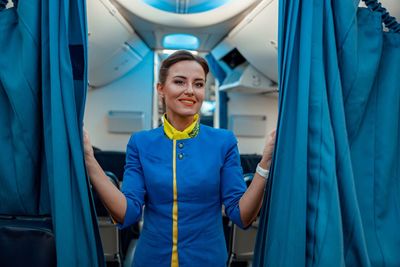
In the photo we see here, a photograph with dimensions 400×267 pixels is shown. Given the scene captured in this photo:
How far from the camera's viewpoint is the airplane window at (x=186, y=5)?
283 cm

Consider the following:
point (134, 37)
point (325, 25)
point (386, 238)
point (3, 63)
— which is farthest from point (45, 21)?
point (134, 37)

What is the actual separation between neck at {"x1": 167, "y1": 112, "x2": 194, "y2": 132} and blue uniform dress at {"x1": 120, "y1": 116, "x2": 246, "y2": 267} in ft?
0.14

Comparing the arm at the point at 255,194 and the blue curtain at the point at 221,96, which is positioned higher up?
the blue curtain at the point at 221,96

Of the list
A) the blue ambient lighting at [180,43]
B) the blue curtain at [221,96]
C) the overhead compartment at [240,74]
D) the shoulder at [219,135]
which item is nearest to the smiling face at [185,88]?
the shoulder at [219,135]

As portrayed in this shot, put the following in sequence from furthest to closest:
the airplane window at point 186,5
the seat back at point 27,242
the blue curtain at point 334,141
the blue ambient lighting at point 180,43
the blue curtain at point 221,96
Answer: the blue curtain at point 221,96
the blue ambient lighting at point 180,43
the airplane window at point 186,5
the seat back at point 27,242
the blue curtain at point 334,141

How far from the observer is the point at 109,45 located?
333 centimetres

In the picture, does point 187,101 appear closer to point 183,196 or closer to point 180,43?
point 183,196

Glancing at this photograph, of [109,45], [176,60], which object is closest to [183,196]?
[176,60]

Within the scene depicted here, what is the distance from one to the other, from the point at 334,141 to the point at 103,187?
2.66 ft

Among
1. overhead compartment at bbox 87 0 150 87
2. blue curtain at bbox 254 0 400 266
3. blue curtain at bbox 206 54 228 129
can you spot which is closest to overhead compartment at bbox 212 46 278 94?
blue curtain at bbox 206 54 228 129

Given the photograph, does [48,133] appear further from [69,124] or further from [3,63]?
[3,63]

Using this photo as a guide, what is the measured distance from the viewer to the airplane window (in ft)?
9.27

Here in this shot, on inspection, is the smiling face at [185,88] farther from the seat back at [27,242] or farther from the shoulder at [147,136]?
the seat back at [27,242]

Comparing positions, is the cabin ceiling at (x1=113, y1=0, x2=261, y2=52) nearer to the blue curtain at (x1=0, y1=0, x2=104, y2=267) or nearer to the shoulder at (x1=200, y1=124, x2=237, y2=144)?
the shoulder at (x1=200, y1=124, x2=237, y2=144)
